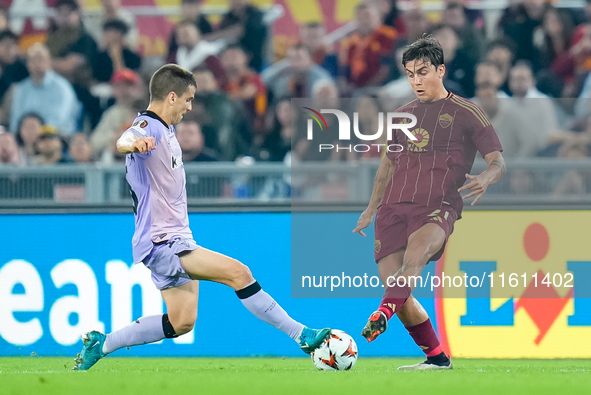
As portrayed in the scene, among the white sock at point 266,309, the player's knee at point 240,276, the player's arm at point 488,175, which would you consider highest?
the player's arm at point 488,175

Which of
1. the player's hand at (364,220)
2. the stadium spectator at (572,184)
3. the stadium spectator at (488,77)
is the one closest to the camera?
the player's hand at (364,220)

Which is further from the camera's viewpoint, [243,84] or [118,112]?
[243,84]

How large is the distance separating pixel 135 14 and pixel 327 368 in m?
6.94

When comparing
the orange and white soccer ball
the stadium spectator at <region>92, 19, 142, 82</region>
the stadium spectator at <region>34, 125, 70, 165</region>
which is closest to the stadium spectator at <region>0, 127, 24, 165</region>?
the stadium spectator at <region>34, 125, 70, 165</region>

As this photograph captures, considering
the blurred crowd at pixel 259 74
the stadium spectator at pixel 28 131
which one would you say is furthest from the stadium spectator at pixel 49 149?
the stadium spectator at pixel 28 131

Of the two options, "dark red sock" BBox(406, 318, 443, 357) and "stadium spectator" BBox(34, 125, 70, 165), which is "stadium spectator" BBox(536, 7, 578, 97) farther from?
"stadium spectator" BBox(34, 125, 70, 165)

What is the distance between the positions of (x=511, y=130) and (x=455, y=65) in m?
1.54

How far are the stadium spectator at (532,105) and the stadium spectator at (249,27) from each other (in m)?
2.88

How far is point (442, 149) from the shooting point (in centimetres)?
597

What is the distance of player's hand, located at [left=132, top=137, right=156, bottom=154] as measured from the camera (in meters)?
5.09

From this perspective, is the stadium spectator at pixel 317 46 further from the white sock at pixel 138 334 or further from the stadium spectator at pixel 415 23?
the white sock at pixel 138 334

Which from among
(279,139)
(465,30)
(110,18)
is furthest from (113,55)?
(465,30)

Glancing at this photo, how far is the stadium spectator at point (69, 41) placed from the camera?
1016cm

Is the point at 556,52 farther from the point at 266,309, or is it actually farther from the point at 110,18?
the point at 266,309
